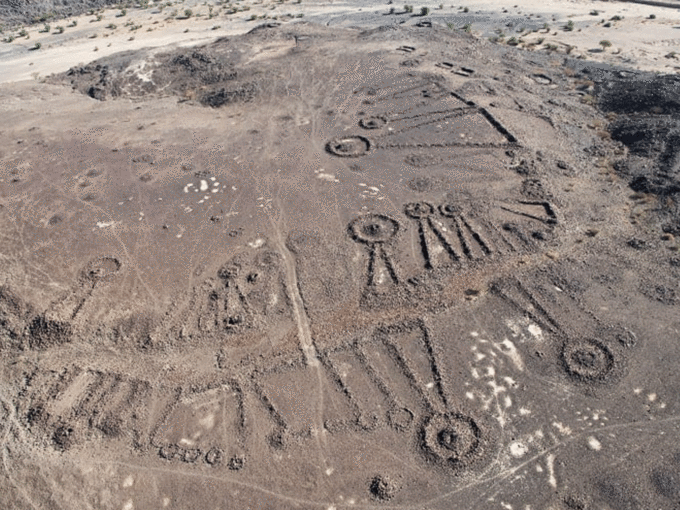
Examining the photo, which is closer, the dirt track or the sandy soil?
the dirt track

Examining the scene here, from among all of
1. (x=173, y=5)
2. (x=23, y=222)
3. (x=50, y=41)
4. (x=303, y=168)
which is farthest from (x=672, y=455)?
(x=173, y=5)

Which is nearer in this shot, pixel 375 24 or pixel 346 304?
pixel 346 304

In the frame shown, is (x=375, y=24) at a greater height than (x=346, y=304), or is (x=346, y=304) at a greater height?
(x=375, y=24)

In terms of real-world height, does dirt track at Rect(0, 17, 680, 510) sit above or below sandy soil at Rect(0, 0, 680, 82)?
below

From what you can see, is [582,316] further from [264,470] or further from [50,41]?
[50,41]

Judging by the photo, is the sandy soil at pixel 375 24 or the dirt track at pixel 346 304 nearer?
the dirt track at pixel 346 304

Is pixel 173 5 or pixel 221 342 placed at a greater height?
pixel 173 5

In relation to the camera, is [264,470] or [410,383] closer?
[264,470]

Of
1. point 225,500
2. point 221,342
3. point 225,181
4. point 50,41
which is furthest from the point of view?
point 50,41
